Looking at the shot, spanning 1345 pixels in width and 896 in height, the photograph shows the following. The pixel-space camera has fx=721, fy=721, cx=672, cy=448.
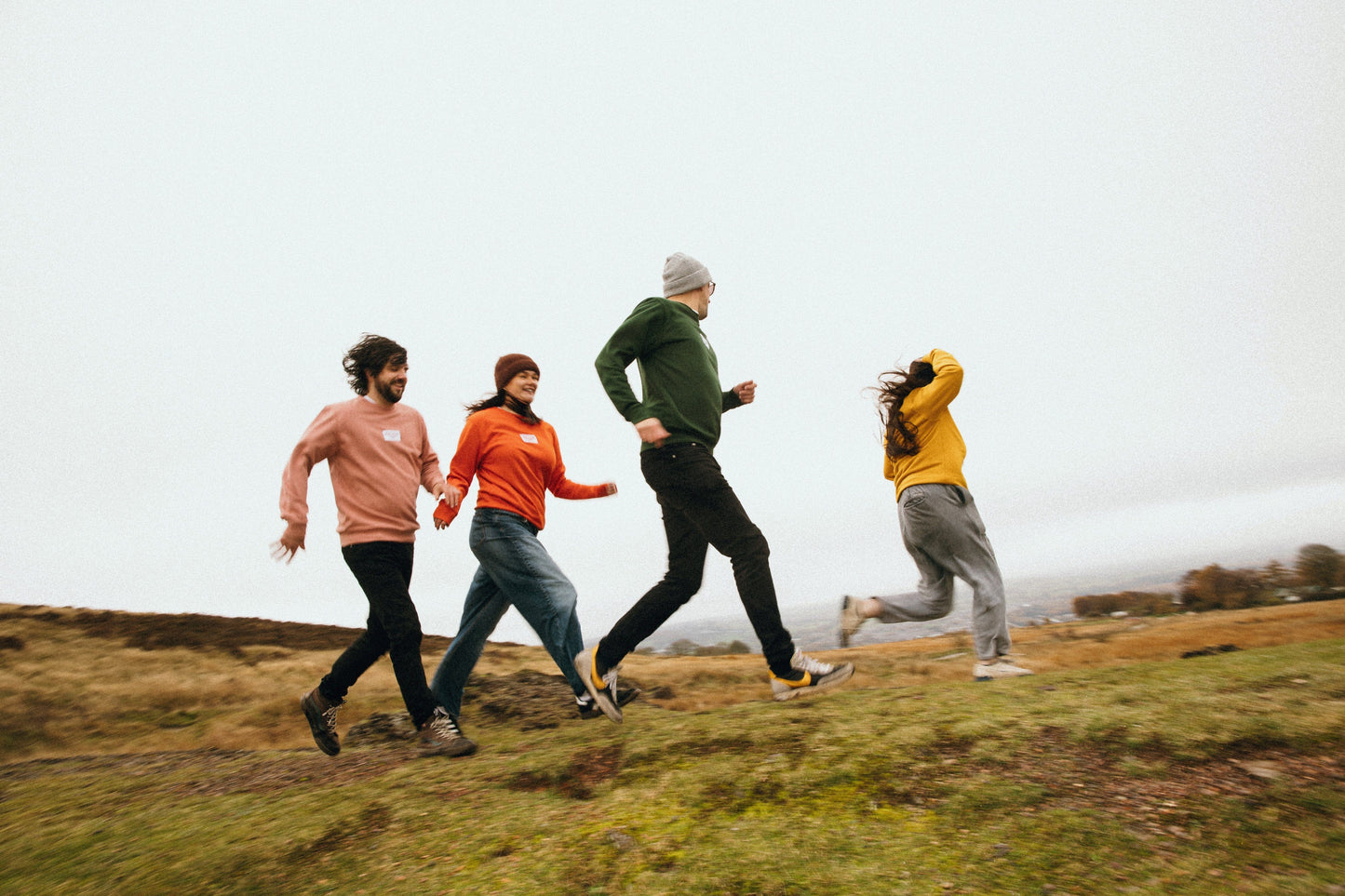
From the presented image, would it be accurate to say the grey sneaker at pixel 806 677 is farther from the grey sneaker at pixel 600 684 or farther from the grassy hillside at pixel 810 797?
the grey sneaker at pixel 600 684

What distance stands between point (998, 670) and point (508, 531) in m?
2.82

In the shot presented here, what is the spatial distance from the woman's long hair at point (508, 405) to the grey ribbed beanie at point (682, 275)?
1088 millimetres

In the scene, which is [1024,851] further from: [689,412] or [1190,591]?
[1190,591]

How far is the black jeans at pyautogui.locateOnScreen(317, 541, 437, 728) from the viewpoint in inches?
147

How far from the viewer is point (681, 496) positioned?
12.0 ft

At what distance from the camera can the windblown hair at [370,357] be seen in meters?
4.12

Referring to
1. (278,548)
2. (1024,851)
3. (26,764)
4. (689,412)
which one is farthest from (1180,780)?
(26,764)

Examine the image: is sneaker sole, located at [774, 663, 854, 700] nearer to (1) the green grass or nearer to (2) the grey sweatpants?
(1) the green grass

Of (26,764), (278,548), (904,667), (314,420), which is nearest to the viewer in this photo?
(278,548)

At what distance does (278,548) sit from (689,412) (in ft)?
7.26

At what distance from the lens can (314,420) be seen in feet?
13.0

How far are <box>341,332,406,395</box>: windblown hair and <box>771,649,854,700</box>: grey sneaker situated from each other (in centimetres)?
274

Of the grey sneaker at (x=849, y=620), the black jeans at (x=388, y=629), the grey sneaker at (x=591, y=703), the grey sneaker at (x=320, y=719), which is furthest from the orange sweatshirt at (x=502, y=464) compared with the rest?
the grey sneaker at (x=849, y=620)

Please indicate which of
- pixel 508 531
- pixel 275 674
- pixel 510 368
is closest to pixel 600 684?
pixel 508 531
